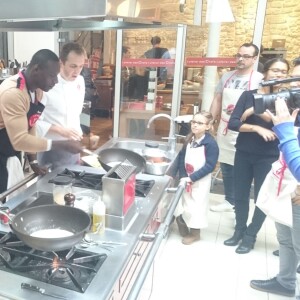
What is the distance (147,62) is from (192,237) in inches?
84.4

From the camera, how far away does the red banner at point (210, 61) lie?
365cm

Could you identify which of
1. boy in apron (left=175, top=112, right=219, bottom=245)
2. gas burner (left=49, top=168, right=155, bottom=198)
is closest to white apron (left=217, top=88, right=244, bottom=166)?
boy in apron (left=175, top=112, right=219, bottom=245)

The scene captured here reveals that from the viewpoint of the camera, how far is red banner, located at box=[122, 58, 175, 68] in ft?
12.7

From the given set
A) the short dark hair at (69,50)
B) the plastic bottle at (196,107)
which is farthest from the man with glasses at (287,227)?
the plastic bottle at (196,107)

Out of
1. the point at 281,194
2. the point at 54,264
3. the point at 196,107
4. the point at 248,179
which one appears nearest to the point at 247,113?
the point at 248,179

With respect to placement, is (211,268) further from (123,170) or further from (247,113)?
(123,170)

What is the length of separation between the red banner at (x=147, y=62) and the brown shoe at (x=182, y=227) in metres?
1.87

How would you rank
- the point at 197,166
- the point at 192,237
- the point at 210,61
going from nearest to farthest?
the point at 197,166 < the point at 192,237 < the point at 210,61

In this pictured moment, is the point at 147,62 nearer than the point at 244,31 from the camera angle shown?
No

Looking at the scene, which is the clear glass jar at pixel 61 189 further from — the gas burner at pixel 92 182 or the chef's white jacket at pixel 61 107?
the chef's white jacket at pixel 61 107

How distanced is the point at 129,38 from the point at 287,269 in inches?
119

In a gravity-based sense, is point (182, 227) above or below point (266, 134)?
below

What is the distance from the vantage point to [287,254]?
6.59 ft

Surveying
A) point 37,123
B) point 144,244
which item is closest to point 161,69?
point 37,123
